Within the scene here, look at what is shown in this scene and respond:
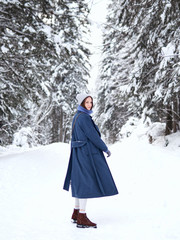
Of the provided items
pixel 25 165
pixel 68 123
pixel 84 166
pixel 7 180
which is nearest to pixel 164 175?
pixel 84 166

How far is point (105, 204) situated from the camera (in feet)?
16.9

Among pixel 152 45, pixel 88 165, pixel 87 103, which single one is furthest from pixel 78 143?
pixel 152 45

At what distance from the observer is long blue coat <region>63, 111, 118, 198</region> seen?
3.68 m

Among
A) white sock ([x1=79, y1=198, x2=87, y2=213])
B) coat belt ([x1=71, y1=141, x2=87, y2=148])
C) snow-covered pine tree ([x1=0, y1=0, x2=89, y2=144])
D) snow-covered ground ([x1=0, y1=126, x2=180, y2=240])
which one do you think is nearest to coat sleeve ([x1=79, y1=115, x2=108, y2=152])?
coat belt ([x1=71, y1=141, x2=87, y2=148])

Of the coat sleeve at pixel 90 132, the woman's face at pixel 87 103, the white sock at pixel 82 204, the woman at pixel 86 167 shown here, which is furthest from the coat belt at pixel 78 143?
the white sock at pixel 82 204

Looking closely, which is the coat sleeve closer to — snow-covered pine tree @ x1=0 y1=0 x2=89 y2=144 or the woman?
the woman

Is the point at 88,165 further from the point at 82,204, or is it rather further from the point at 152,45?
the point at 152,45

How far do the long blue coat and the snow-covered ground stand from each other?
1.80ft

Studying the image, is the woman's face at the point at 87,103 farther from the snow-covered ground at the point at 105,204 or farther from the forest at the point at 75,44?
the forest at the point at 75,44

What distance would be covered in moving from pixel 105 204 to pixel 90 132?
2021mm

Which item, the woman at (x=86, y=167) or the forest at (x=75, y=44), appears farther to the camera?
the forest at (x=75, y=44)

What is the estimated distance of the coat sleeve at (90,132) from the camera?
383 centimetres

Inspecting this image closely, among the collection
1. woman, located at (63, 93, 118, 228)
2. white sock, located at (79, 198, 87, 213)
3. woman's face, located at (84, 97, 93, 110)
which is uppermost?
woman's face, located at (84, 97, 93, 110)

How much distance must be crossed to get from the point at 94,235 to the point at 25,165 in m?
5.09
